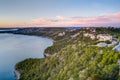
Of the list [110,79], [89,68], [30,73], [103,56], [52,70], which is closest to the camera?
[110,79]

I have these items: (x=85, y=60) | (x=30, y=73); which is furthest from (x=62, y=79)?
(x=30, y=73)

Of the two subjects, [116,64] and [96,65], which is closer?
[116,64]

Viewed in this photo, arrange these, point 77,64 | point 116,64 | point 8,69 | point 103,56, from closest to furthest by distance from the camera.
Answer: point 116,64 < point 103,56 < point 77,64 < point 8,69

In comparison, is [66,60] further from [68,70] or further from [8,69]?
[8,69]

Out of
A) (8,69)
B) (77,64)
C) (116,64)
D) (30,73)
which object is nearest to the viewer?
(116,64)

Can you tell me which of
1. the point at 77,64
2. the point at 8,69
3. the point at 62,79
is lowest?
the point at 8,69

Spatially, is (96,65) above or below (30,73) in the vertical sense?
above

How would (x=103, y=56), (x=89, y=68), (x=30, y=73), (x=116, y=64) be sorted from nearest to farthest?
(x=116, y=64) < (x=89, y=68) < (x=103, y=56) < (x=30, y=73)

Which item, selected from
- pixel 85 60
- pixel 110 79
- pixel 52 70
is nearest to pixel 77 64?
pixel 85 60

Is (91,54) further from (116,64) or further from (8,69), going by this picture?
(8,69)
